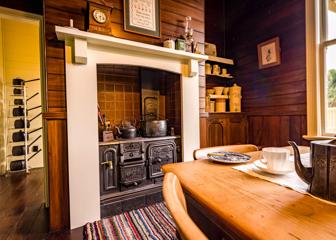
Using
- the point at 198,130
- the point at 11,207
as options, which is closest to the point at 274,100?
the point at 198,130

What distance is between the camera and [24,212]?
195 cm

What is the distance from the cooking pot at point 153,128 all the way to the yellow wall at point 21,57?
2.76 m

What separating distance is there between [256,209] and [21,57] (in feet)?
14.9

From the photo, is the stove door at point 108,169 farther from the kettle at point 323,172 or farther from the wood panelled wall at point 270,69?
the wood panelled wall at point 270,69

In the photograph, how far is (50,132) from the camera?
1582mm

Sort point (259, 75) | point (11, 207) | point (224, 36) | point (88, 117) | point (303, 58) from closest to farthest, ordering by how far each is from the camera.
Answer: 1. point (88, 117)
2. point (11, 207)
3. point (303, 58)
4. point (259, 75)
5. point (224, 36)

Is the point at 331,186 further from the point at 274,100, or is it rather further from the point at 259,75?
the point at 259,75

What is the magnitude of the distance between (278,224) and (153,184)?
185 cm

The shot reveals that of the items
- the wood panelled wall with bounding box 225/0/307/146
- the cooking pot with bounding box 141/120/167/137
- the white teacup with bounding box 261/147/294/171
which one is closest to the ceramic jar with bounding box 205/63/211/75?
the wood panelled wall with bounding box 225/0/307/146

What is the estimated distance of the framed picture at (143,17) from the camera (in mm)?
1969

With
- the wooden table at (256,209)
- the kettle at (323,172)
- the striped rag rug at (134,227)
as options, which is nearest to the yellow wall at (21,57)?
the striped rag rug at (134,227)

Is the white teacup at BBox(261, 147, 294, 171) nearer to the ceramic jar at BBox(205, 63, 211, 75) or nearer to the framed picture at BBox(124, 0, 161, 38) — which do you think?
A: the framed picture at BBox(124, 0, 161, 38)

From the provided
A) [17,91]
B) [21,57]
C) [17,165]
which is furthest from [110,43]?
[17,165]

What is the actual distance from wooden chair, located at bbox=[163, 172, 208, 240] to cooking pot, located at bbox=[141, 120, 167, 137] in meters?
Result: 1.67
